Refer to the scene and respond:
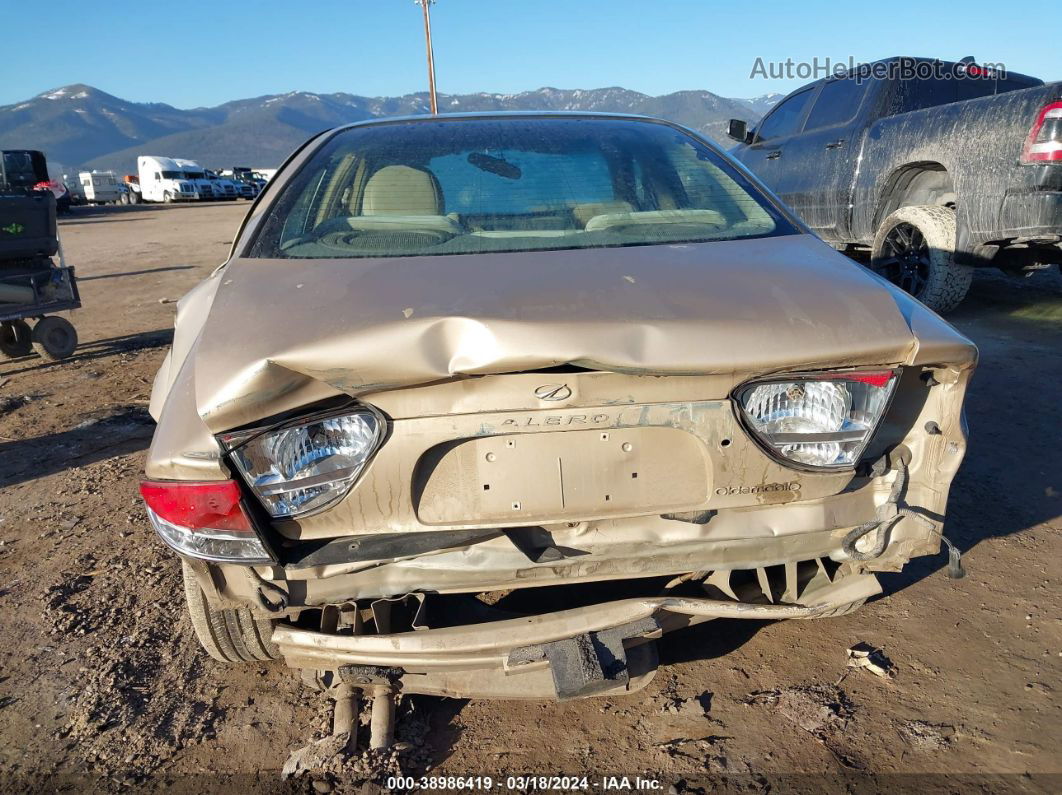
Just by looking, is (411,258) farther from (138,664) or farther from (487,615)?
(138,664)

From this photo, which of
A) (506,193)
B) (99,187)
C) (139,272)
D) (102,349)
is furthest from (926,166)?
(99,187)

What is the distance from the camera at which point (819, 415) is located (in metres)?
1.64

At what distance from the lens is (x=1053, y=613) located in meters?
2.37

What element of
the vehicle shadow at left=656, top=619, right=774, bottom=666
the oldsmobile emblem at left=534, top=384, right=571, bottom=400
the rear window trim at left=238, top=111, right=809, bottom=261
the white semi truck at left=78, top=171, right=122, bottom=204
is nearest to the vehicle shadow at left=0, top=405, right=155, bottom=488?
the rear window trim at left=238, top=111, right=809, bottom=261

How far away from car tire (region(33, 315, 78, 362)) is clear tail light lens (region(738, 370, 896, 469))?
6.25 metres

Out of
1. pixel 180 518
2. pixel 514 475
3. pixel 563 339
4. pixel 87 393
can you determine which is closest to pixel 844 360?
pixel 563 339

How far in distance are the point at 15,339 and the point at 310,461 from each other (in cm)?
613

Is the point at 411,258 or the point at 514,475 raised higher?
the point at 411,258

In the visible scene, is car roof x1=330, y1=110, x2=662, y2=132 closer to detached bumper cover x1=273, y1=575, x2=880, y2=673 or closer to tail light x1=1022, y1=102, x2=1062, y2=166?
detached bumper cover x1=273, y1=575, x2=880, y2=673

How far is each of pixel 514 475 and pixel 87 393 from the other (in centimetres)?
473

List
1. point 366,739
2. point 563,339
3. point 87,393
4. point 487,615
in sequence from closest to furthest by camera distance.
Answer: point 563,339
point 366,739
point 487,615
point 87,393

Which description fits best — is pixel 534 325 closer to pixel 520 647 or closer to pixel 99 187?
pixel 520 647

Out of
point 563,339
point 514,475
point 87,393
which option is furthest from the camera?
point 87,393

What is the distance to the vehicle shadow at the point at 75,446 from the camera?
385 centimetres
